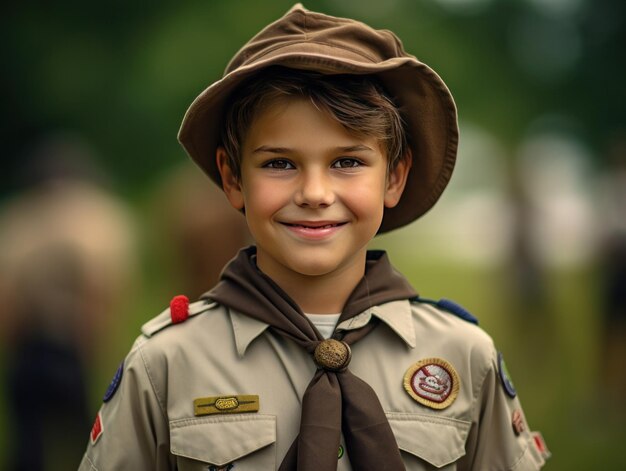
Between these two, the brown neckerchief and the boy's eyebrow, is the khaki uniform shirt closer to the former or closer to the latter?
the brown neckerchief

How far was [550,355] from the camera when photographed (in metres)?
9.96

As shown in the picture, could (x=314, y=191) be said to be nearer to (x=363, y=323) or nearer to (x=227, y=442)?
(x=363, y=323)

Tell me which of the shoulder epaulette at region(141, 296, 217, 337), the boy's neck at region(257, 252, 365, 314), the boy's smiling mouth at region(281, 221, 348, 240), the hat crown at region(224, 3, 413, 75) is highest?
the hat crown at region(224, 3, 413, 75)

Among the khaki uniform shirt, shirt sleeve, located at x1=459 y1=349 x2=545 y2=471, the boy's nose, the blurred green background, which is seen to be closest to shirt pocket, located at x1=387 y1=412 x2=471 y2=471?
the khaki uniform shirt

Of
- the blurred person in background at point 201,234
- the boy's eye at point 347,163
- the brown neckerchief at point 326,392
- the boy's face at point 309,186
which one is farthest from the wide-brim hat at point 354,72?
the blurred person in background at point 201,234

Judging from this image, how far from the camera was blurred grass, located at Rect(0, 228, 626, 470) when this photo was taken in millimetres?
7016

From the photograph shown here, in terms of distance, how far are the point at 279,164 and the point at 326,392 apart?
0.65 meters

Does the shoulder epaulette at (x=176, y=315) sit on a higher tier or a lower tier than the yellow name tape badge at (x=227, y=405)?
higher

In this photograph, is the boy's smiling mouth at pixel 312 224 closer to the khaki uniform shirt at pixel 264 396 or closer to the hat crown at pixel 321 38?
the khaki uniform shirt at pixel 264 396

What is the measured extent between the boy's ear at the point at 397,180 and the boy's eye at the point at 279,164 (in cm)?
37

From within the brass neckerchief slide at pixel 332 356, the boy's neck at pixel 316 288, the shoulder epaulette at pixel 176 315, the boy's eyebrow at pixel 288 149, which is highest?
the boy's eyebrow at pixel 288 149

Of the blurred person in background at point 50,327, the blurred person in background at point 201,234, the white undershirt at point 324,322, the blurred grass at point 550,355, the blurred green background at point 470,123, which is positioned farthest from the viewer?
the blurred green background at point 470,123

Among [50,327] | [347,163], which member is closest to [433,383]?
[347,163]

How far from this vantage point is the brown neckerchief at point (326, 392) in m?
2.64
